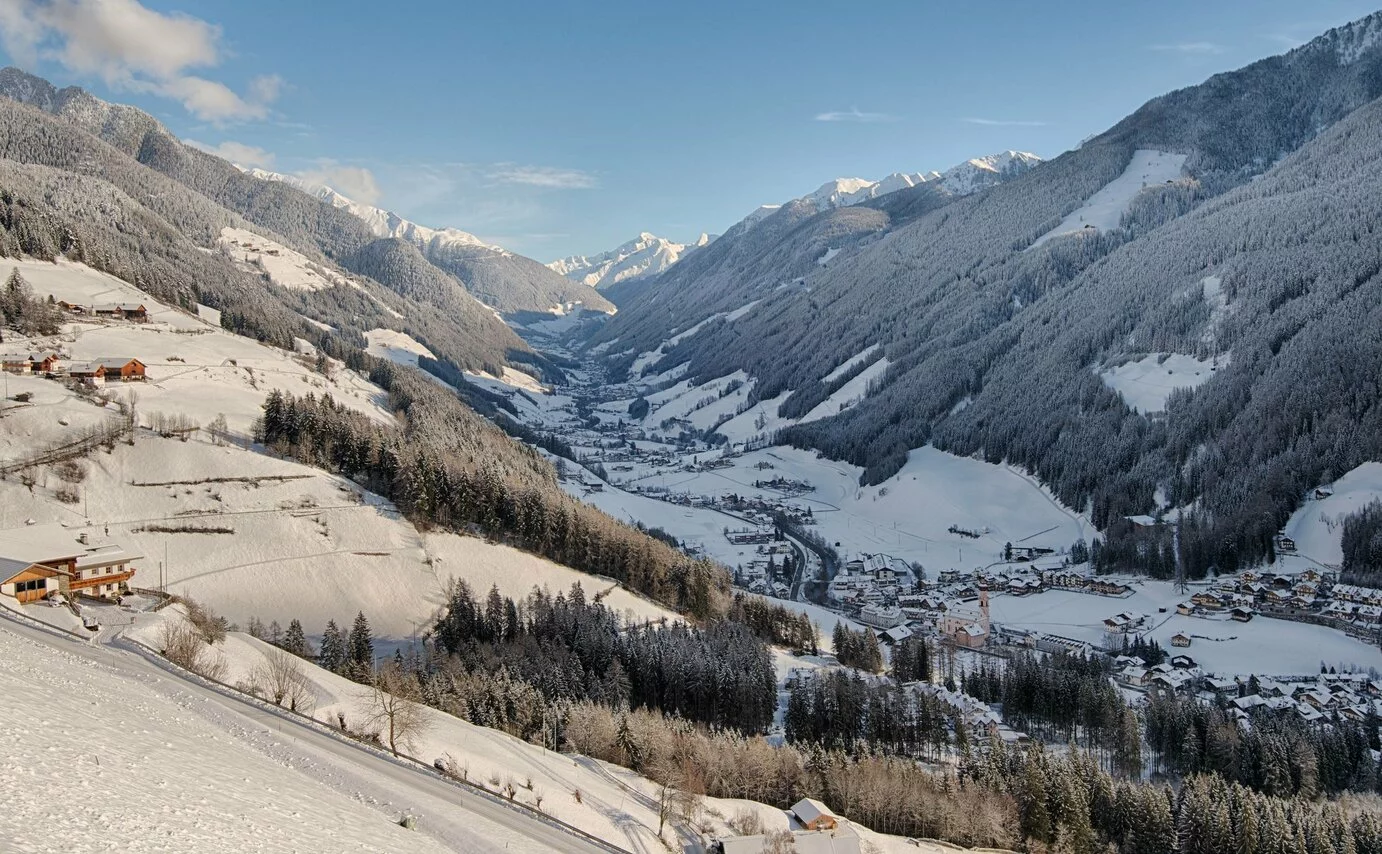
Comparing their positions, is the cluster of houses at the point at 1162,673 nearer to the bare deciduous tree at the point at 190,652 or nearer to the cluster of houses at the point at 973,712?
the cluster of houses at the point at 973,712

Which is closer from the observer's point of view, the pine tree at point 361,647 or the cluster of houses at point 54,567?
the cluster of houses at point 54,567

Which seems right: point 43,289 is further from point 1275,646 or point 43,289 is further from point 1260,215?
point 1260,215

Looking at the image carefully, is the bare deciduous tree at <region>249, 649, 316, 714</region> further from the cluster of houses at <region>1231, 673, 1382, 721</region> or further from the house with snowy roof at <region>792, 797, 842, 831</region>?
the cluster of houses at <region>1231, 673, 1382, 721</region>

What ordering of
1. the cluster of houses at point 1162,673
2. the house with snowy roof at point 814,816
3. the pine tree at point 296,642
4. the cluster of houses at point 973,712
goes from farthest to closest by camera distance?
the cluster of houses at point 1162,673 → the cluster of houses at point 973,712 → the pine tree at point 296,642 → the house with snowy roof at point 814,816

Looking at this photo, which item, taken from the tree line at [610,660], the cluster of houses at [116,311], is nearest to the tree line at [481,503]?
the tree line at [610,660]

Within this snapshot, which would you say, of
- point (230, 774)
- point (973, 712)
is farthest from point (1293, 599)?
point (230, 774)

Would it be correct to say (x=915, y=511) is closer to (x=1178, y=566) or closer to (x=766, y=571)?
(x=766, y=571)

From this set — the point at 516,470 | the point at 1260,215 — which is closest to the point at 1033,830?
the point at 516,470

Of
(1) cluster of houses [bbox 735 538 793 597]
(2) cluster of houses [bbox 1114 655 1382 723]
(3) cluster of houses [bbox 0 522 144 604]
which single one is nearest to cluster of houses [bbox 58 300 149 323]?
(3) cluster of houses [bbox 0 522 144 604]
